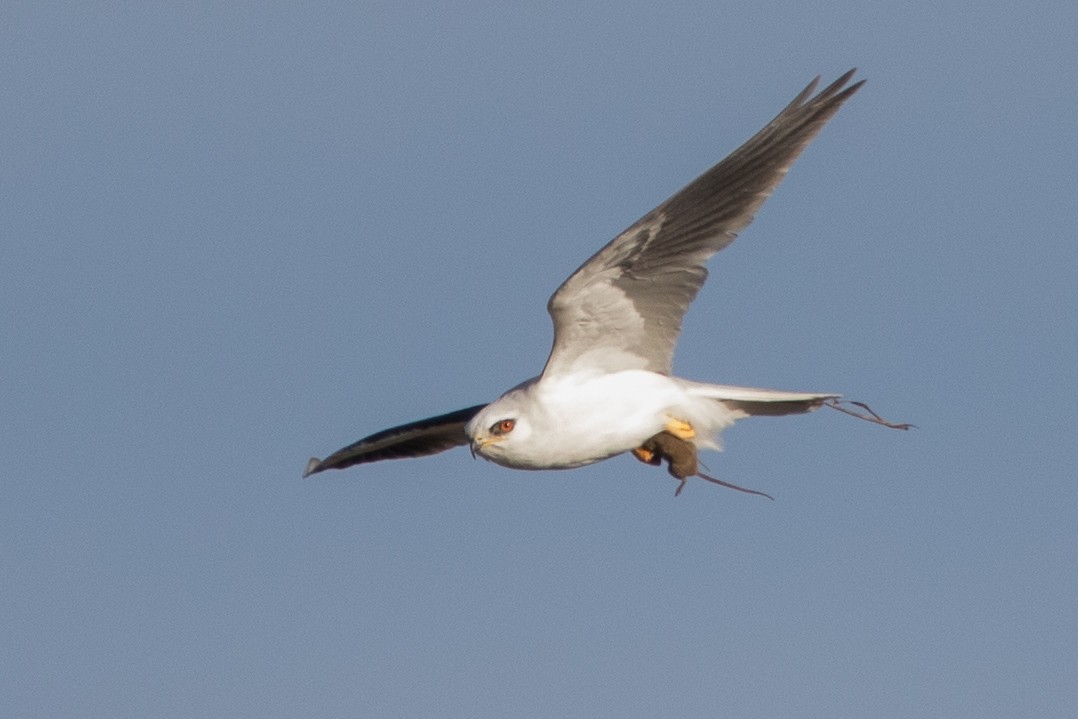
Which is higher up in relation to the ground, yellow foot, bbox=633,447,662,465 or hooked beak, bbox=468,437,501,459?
hooked beak, bbox=468,437,501,459

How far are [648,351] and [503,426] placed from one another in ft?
3.65

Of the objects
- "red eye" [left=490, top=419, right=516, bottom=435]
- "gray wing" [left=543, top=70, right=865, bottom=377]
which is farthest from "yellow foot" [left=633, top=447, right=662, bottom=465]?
"red eye" [left=490, top=419, right=516, bottom=435]

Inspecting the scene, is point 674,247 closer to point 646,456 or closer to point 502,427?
point 502,427

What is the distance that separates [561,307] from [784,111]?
6.01 ft

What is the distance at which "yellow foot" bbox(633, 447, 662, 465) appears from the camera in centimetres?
1346

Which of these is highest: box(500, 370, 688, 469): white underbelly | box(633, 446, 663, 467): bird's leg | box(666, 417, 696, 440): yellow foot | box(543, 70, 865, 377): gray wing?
box(543, 70, 865, 377): gray wing

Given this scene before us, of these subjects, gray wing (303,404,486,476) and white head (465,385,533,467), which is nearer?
white head (465,385,533,467)

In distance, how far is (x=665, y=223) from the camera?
12062mm

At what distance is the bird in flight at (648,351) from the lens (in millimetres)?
12047

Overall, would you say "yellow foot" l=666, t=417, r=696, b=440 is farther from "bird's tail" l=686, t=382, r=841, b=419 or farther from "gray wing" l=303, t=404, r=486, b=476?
"gray wing" l=303, t=404, r=486, b=476

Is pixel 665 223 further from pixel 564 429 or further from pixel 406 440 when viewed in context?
pixel 406 440

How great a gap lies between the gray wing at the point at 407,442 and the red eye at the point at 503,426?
82.9 inches

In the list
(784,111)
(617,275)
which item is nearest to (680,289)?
(617,275)

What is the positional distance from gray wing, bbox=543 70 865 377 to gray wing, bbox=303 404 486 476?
2354 millimetres
